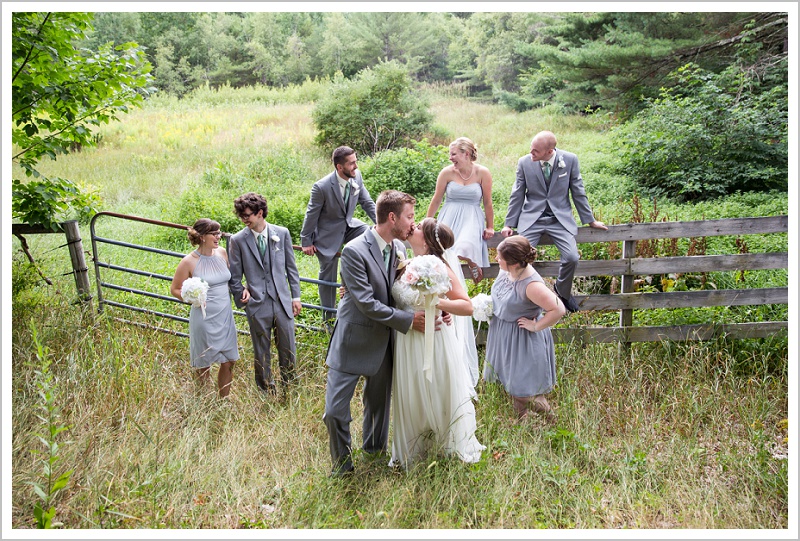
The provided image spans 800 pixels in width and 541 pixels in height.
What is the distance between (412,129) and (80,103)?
12098 mm

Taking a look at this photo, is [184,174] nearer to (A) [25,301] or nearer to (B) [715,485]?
(A) [25,301]

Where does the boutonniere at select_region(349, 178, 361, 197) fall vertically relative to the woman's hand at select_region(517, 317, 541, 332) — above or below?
above

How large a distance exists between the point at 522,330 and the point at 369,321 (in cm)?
141

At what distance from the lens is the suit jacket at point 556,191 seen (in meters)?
5.93

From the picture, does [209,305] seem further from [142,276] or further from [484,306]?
[142,276]

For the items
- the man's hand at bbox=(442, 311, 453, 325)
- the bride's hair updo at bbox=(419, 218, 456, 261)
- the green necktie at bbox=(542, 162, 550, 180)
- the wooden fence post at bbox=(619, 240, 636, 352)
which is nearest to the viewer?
the man's hand at bbox=(442, 311, 453, 325)

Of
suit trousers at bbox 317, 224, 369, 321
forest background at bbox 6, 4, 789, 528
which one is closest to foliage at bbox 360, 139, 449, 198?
forest background at bbox 6, 4, 789, 528

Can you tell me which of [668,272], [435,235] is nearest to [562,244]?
[668,272]

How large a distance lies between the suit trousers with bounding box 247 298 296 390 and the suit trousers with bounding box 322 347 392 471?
4.47 ft

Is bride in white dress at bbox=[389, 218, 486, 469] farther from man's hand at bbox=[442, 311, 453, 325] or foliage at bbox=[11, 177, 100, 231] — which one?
foliage at bbox=[11, 177, 100, 231]

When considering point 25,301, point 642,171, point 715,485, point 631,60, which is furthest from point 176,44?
point 715,485

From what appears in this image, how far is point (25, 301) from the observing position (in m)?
6.57

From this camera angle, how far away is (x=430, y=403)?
418cm

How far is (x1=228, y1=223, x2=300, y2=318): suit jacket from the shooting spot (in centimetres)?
527
